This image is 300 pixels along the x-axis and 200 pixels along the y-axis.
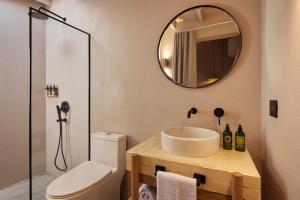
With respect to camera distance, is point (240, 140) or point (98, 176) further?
point (98, 176)

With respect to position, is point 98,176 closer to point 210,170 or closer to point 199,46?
point 210,170

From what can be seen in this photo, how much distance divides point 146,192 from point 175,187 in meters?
0.37

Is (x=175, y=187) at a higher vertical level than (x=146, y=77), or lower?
lower

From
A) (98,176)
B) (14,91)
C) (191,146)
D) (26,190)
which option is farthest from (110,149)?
(14,91)

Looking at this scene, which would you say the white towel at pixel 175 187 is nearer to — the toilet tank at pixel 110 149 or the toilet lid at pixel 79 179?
the toilet lid at pixel 79 179

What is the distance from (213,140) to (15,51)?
260cm

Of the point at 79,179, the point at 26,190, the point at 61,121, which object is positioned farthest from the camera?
the point at 61,121

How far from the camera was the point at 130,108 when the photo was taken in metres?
2.07

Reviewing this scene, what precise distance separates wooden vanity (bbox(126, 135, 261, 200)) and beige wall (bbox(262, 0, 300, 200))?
0.15 meters

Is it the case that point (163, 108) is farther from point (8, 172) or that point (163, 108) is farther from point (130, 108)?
point (8, 172)

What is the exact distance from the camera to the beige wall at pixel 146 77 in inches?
61.3

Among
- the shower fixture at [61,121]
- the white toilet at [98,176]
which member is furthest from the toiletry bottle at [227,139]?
the shower fixture at [61,121]

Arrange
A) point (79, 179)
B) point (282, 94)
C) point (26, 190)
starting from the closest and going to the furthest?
point (282, 94), point (79, 179), point (26, 190)

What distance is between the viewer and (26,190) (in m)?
2.30
